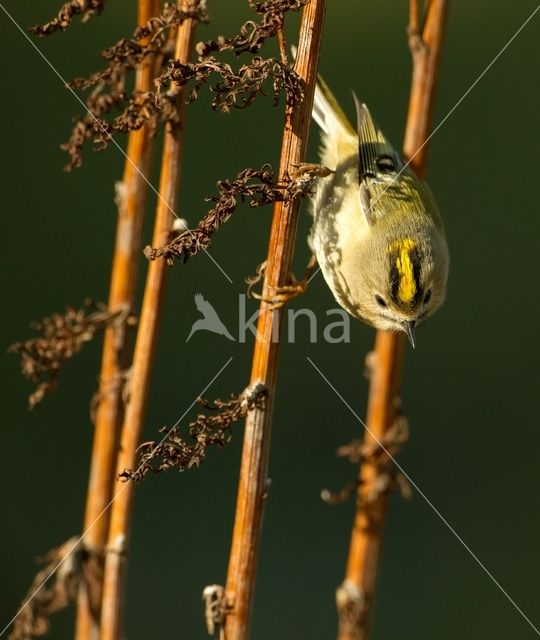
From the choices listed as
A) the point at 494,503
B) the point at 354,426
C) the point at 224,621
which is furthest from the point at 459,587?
the point at 224,621

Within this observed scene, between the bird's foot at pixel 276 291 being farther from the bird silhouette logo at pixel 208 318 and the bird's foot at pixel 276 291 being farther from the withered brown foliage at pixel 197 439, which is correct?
the bird silhouette logo at pixel 208 318

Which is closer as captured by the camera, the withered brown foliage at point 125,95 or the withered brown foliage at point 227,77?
the withered brown foliage at point 227,77

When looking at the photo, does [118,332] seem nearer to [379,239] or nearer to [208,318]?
[379,239]

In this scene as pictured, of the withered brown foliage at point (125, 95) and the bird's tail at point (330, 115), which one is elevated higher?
the bird's tail at point (330, 115)

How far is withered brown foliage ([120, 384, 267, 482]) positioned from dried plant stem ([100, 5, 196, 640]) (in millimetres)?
187

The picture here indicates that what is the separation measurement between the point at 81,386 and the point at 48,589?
1.95 metres

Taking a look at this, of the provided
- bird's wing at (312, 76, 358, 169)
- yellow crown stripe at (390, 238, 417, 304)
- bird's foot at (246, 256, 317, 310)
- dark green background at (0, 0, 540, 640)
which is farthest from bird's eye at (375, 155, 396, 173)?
dark green background at (0, 0, 540, 640)

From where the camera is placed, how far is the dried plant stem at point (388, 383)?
1.60 metres

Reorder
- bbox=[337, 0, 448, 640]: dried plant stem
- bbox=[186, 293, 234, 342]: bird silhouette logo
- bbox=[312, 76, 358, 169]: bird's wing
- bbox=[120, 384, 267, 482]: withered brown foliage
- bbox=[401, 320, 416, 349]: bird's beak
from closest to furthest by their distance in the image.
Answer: bbox=[120, 384, 267, 482]: withered brown foliage, bbox=[337, 0, 448, 640]: dried plant stem, bbox=[401, 320, 416, 349]: bird's beak, bbox=[312, 76, 358, 169]: bird's wing, bbox=[186, 293, 234, 342]: bird silhouette logo

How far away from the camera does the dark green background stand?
3.15 meters

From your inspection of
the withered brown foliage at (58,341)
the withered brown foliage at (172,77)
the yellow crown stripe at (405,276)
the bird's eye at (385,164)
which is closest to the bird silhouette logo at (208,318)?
the bird's eye at (385,164)

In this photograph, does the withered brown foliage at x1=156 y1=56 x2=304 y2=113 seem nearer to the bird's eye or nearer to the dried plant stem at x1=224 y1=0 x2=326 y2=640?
the dried plant stem at x1=224 y1=0 x2=326 y2=640

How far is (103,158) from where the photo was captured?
3561 millimetres

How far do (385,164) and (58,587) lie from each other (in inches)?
51.0
